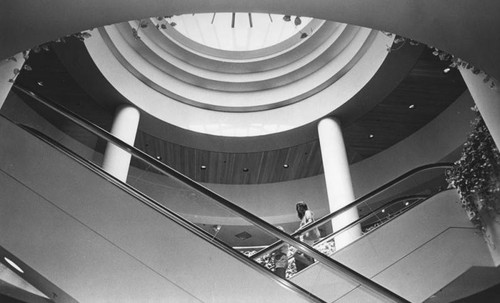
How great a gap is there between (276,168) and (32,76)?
7341mm

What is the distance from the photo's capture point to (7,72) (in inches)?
113

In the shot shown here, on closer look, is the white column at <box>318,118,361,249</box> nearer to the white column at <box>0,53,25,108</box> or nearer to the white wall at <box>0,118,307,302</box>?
the white wall at <box>0,118,307,302</box>

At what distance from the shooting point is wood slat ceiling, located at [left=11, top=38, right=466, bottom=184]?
8875 mm

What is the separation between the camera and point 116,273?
336 centimetres

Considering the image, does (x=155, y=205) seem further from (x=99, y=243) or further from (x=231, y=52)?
(x=231, y=52)

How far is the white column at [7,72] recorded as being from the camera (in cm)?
280

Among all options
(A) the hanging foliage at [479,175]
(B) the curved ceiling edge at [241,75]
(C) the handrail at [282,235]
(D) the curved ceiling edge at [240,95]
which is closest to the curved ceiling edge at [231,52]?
(B) the curved ceiling edge at [241,75]

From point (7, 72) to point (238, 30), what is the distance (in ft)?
33.8

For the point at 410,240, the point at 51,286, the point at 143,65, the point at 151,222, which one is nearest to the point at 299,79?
the point at 143,65

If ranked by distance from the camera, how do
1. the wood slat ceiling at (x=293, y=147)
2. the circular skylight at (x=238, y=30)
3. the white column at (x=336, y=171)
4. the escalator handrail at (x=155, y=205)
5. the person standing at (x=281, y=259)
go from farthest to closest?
the circular skylight at (x=238, y=30), the wood slat ceiling at (x=293, y=147), the white column at (x=336, y=171), the person standing at (x=281, y=259), the escalator handrail at (x=155, y=205)

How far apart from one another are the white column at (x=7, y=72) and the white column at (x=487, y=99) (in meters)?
3.59

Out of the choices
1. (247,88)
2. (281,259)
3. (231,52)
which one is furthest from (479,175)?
(231,52)

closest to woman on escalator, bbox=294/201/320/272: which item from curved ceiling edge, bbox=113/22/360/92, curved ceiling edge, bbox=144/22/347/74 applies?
curved ceiling edge, bbox=113/22/360/92

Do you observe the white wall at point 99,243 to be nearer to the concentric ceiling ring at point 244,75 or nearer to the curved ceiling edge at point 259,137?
the curved ceiling edge at point 259,137
